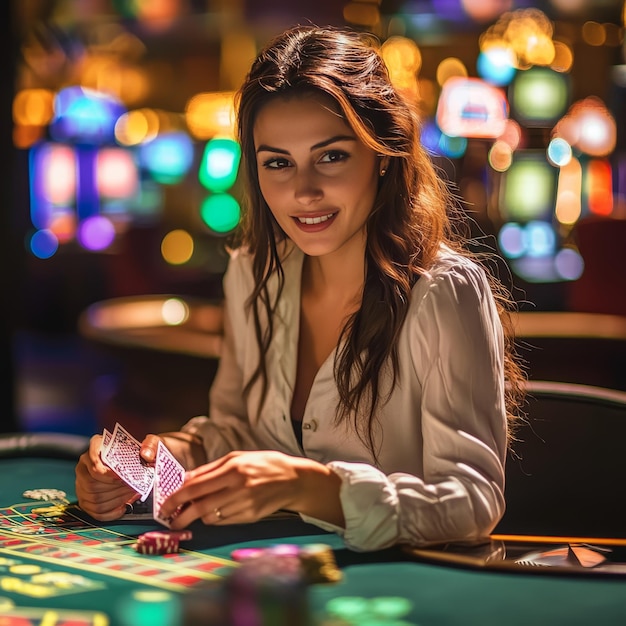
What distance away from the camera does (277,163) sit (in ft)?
6.15

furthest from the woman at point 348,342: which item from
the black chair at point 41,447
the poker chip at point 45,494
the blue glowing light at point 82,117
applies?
the blue glowing light at point 82,117

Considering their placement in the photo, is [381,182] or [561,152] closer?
[381,182]

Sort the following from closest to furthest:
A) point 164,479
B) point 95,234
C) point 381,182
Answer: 1. point 164,479
2. point 381,182
3. point 95,234

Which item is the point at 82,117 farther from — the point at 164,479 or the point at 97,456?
the point at 164,479

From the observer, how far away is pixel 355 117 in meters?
1.80

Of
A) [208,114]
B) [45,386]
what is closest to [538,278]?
[45,386]

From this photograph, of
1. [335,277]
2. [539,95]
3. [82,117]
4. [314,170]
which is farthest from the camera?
[82,117]

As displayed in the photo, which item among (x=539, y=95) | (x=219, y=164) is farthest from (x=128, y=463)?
(x=219, y=164)

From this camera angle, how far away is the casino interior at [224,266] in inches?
54.6

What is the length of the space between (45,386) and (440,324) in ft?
18.5

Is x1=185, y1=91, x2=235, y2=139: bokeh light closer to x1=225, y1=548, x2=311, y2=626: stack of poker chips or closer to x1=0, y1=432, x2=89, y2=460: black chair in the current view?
x1=0, y1=432, x2=89, y2=460: black chair

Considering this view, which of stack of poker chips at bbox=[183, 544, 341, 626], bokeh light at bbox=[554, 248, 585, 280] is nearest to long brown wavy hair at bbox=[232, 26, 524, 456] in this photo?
stack of poker chips at bbox=[183, 544, 341, 626]

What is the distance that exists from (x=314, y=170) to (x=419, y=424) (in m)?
0.47

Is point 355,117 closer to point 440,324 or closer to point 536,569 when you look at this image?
point 440,324
